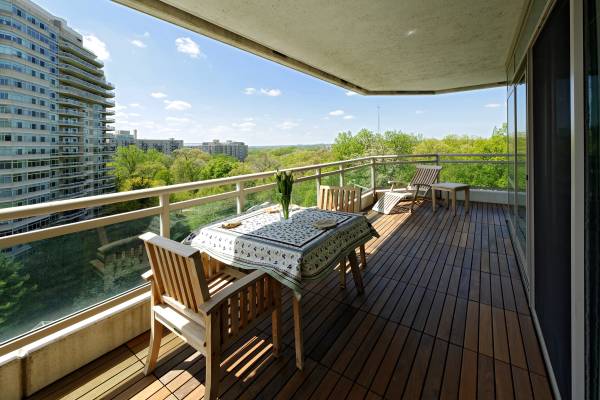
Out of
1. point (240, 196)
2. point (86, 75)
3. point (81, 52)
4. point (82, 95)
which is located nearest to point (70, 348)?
point (240, 196)

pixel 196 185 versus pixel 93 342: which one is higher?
pixel 196 185

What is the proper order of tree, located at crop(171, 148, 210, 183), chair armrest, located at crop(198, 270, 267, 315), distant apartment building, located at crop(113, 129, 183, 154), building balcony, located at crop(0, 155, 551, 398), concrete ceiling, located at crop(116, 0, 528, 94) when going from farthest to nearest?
distant apartment building, located at crop(113, 129, 183, 154) < tree, located at crop(171, 148, 210, 183) < concrete ceiling, located at crop(116, 0, 528, 94) < building balcony, located at crop(0, 155, 551, 398) < chair armrest, located at crop(198, 270, 267, 315)

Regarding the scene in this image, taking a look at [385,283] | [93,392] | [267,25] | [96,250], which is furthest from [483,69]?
[93,392]

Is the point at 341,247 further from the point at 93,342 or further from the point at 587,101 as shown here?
the point at 93,342

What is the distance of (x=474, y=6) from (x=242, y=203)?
305 centimetres

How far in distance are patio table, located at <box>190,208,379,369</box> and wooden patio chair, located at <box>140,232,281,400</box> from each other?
14 cm

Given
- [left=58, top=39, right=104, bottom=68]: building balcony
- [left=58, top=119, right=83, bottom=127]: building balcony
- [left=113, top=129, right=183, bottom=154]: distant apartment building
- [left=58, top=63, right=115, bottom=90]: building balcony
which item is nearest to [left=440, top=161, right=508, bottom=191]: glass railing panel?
[left=58, top=119, right=83, bottom=127]: building balcony

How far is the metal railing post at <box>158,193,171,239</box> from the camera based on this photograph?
85.2 inches

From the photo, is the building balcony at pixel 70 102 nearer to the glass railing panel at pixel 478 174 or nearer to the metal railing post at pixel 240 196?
the metal railing post at pixel 240 196

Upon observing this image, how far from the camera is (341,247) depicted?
2.02 m

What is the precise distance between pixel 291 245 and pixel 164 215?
111cm

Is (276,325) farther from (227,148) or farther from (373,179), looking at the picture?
(227,148)

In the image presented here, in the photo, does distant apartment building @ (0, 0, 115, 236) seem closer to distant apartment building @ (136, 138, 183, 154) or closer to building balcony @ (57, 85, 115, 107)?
building balcony @ (57, 85, 115, 107)

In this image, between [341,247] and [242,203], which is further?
[242,203]
